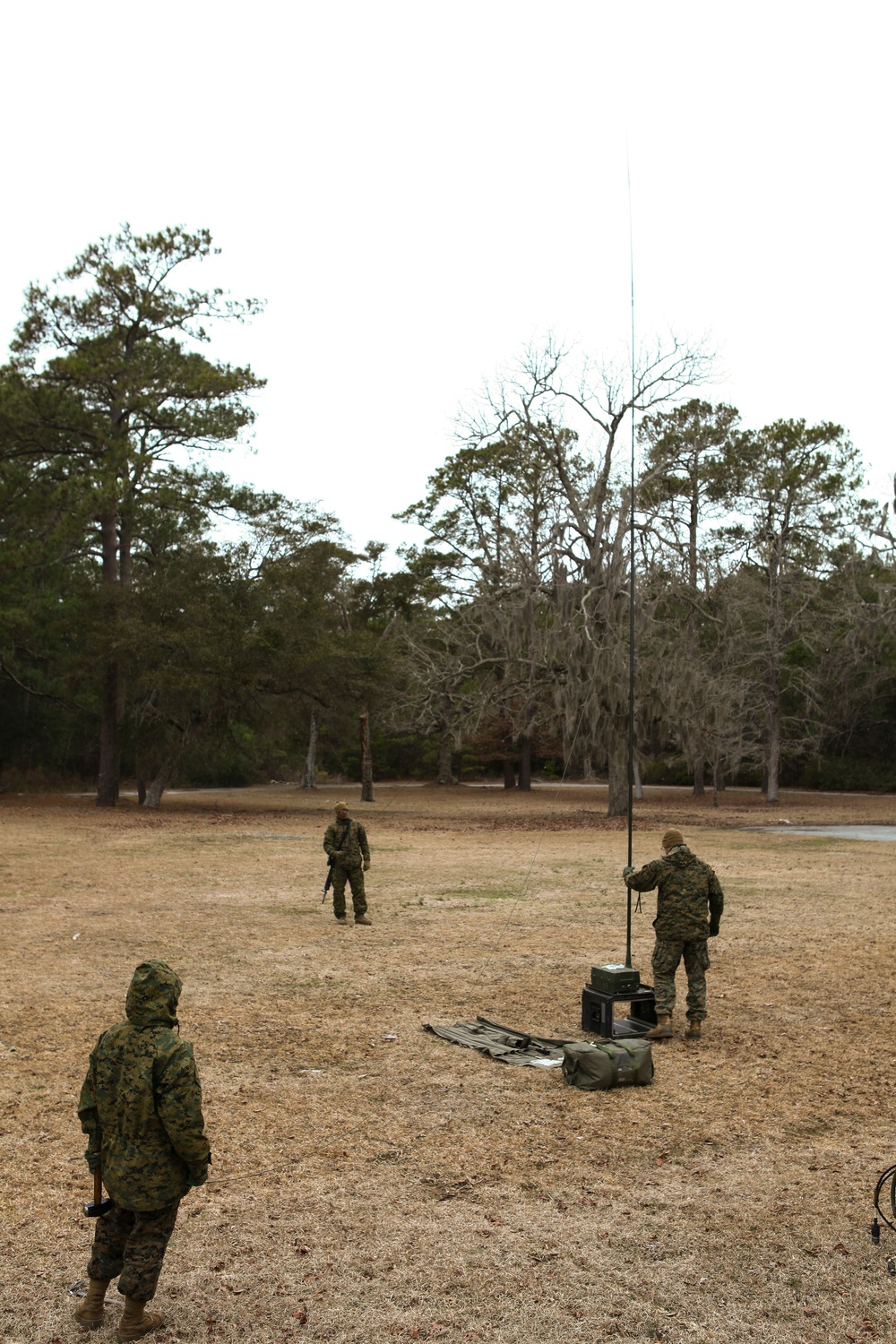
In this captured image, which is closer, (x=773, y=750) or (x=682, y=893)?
(x=682, y=893)

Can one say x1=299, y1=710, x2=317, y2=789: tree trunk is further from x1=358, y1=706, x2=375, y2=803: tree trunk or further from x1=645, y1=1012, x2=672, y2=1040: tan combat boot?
x1=645, y1=1012, x2=672, y2=1040: tan combat boot

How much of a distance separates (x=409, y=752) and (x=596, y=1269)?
56380mm

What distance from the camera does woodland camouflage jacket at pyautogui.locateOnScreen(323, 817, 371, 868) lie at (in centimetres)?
1295

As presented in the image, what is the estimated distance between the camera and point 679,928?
827 centimetres

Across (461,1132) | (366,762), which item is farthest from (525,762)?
(461,1132)

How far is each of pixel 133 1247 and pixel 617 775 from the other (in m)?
27.8

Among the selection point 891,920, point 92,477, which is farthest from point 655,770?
point 891,920

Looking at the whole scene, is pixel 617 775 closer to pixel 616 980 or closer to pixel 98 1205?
pixel 616 980

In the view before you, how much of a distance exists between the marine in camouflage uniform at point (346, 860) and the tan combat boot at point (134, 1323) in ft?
28.4

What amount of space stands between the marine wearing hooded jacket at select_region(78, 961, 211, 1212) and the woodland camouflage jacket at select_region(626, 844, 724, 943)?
469cm

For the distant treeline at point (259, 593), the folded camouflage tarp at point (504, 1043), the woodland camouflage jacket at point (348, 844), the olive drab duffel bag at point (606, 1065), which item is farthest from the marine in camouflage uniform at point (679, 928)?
the distant treeline at point (259, 593)

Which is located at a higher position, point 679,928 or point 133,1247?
point 679,928

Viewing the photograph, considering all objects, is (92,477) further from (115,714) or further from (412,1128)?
(412,1128)

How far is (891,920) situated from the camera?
13438 mm
